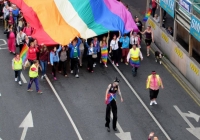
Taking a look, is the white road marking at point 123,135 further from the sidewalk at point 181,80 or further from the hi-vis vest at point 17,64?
the hi-vis vest at point 17,64

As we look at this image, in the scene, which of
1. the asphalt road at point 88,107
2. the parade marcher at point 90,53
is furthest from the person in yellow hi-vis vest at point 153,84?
the parade marcher at point 90,53

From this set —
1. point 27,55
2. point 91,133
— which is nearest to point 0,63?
point 27,55

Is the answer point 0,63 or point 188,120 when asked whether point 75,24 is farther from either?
point 188,120

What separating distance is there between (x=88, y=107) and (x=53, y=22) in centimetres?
544

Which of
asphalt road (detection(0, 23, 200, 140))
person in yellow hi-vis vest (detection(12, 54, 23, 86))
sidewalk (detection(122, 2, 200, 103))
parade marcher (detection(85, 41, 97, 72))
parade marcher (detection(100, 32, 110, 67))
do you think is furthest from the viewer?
parade marcher (detection(100, 32, 110, 67))

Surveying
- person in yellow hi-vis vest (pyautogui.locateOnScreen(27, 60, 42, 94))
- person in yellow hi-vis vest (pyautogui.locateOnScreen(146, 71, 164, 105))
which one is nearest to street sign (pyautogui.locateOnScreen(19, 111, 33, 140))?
person in yellow hi-vis vest (pyautogui.locateOnScreen(27, 60, 42, 94))

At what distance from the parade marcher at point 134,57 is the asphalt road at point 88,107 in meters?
0.57

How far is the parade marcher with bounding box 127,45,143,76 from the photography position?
2550 centimetres

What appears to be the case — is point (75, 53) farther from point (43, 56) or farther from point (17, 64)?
point (17, 64)

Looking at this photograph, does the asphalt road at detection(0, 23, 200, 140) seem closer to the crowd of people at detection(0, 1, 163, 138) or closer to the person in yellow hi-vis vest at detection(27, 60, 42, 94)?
the crowd of people at detection(0, 1, 163, 138)

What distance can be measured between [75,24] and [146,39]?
3576mm

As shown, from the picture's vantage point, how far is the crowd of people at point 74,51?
82.4ft

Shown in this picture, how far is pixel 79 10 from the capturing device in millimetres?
27297

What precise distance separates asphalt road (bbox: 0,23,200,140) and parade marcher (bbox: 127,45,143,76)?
1.86ft
